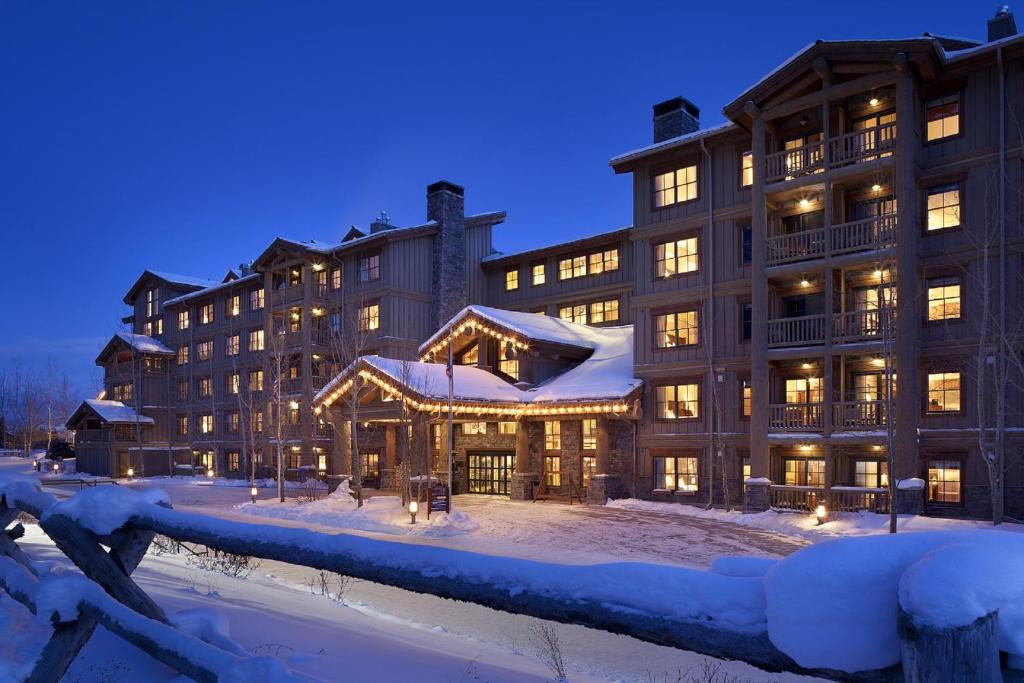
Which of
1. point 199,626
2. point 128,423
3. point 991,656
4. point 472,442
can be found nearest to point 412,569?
point 991,656

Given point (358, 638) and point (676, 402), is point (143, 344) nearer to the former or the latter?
point (676, 402)

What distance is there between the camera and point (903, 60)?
22609mm

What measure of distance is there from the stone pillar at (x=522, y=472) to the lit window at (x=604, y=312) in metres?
8.70

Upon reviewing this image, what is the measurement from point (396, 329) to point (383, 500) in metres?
14.4

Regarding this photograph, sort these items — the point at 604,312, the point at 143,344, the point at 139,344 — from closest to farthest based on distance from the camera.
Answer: the point at 604,312, the point at 139,344, the point at 143,344

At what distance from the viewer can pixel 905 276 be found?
2272 centimetres

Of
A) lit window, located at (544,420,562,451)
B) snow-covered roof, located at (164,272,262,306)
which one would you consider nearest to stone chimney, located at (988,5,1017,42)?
lit window, located at (544,420,562,451)

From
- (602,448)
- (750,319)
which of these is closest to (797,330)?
(750,319)

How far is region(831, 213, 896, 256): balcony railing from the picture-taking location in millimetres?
22984

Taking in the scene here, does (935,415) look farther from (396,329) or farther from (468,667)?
(396,329)

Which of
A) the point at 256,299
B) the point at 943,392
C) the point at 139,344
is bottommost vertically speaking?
the point at 943,392

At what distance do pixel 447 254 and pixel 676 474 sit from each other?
1935 centimetres

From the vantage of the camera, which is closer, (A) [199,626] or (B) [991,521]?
(A) [199,626]

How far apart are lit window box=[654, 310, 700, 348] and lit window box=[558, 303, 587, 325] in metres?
8.54
